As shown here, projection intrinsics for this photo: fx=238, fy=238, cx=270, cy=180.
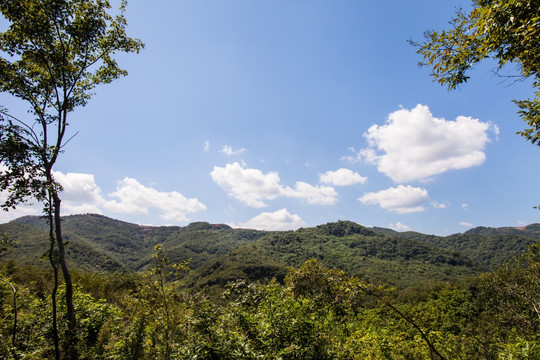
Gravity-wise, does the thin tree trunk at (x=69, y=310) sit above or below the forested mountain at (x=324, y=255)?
above

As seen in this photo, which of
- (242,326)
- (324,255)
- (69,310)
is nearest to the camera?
(242,326)

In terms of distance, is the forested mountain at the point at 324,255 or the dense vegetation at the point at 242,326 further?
the forested mountain at the point at 324,255

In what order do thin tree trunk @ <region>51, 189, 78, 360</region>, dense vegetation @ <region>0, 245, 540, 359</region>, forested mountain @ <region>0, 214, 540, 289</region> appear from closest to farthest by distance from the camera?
dense vegetation @ <region>0, 245, 540, 359</region> < thin tree trunk @ <region>51, 189, 78, 360</region> < forested mountain @ <region>0, 214, 540, 289</region>

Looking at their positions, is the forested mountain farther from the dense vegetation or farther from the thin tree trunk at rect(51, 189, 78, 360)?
the dense vegetation

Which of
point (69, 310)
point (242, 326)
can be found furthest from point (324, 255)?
point (242, 326)

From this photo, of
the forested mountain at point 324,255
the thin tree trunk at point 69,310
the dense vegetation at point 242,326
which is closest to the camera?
the dense vegetation at point 242,326

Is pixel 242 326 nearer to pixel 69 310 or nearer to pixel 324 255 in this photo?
pixel 69 310

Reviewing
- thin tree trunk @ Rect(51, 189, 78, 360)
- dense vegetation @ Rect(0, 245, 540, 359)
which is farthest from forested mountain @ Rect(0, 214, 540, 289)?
dense vegetation @ Rect(0, 245, 540, 359)

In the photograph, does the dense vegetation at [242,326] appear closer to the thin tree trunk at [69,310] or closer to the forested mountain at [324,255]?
the thin tree trunk at [69,310]

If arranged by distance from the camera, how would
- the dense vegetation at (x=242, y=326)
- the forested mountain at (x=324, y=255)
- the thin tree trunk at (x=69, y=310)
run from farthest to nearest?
the forested mountain at (x=324, y=255) < the thin tree trunk at (x=69, y=310) < the dense vegetation at (x=242, y=326)

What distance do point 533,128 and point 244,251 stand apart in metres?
138

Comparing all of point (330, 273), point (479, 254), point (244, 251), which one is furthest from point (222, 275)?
point (479, 254)

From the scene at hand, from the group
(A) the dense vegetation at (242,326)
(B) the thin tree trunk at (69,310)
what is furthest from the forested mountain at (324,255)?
(A) the dense vegetation at (242,326)

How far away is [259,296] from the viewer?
576cm
